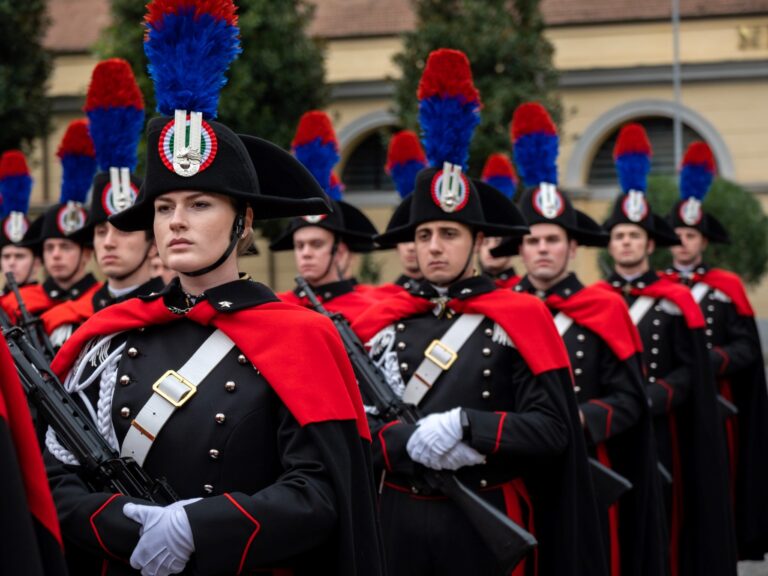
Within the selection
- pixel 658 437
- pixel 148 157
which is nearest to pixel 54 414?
pixel 148 157

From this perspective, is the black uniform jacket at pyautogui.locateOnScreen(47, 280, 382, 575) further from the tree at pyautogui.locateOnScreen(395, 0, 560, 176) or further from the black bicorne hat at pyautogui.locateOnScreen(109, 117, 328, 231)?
the tree at pyautogui.locateOnScreen(395, 0, 560, 176)

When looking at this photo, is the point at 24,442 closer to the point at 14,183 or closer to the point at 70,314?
the point at 70,314

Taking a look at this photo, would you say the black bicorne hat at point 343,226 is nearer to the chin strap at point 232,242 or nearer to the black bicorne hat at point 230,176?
the black bicorne hat at point 230,176

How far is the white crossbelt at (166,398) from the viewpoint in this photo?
3.31 meters

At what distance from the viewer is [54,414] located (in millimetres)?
3373

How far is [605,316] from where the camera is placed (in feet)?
20.7

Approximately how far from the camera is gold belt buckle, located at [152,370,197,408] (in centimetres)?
331

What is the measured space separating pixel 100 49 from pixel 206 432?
49.0 feet

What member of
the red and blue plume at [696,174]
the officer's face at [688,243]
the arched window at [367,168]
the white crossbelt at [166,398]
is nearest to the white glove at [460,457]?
the white crossbelt at [166,398]

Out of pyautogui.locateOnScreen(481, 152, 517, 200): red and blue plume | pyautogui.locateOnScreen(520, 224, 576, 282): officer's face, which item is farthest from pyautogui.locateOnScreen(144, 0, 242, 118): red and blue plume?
pyautogui.locateOnScreen(481, 152, 517, 200): red and blue plume

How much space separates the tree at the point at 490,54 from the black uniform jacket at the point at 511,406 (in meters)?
13.0

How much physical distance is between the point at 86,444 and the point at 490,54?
15.8 metres

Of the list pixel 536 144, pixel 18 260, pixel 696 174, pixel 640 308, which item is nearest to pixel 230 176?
pixel 536 144

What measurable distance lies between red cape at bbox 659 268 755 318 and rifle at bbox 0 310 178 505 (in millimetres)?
6677
